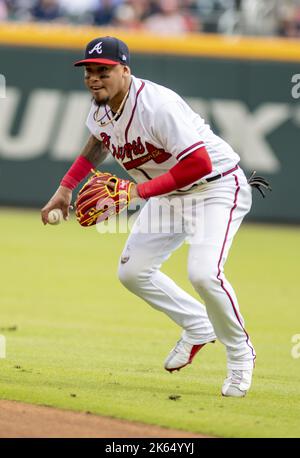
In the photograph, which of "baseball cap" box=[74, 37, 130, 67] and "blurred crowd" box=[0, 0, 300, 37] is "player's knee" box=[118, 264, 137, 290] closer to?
"baseball cap" box=[74, 37, 130, 67]

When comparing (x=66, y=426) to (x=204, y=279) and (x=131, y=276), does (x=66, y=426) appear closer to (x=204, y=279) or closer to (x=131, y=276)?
(x=204, y=279)

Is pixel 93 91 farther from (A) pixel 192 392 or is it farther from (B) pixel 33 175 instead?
(B) pixel 33 175

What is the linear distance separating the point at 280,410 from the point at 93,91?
2.27 meters

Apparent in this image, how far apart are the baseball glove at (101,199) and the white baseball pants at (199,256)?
52 centimetres

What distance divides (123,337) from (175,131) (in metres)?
3.18

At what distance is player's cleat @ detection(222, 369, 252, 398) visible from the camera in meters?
6.50

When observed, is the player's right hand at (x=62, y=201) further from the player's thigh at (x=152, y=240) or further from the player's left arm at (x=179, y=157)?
the player's left arm at (x=179, y=157)

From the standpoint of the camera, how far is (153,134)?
6402 millimetres

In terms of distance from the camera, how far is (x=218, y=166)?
6.70m

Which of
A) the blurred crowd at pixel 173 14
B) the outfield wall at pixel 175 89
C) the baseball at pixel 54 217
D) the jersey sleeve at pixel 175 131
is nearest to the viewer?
the jersey sleeve at pixel 175 131

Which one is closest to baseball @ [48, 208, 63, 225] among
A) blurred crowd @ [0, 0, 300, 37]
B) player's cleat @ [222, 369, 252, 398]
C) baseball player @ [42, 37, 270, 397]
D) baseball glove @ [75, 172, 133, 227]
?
baseball player @ [42, 37, 270, 397]

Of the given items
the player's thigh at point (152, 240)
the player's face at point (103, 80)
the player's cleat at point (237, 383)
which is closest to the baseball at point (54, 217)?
the player's thigh at point (152, 240)

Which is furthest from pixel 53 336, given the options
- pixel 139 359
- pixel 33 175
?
pixel 33 175

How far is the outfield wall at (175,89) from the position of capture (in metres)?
16.5
